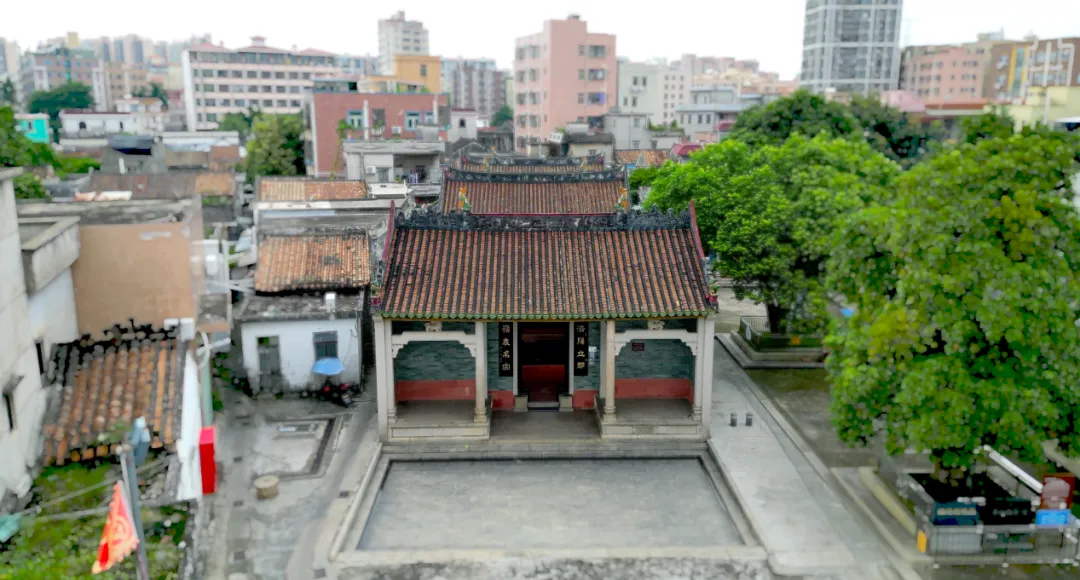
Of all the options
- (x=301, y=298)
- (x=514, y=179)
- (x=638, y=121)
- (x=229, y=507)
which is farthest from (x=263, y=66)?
(x=229, y=507)

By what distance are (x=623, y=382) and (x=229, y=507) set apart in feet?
29.7

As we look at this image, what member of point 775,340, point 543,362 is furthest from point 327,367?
point 775,340

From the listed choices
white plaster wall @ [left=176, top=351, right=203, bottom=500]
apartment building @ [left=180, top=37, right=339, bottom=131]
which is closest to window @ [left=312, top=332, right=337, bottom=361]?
white plaster wall @ [left=176, top=351, right=203, bottom=500]

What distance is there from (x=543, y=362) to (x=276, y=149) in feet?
130

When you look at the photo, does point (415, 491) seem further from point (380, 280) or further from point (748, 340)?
point (748, 340)

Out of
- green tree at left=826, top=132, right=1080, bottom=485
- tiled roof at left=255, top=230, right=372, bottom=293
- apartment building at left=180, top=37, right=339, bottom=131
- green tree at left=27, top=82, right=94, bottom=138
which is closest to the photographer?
green tree at left=826, top=132, right=1080, bottom=485

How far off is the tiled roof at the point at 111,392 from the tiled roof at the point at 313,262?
27.7 ft

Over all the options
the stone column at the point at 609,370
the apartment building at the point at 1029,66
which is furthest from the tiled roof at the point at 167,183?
the apartment building at the point at 1029,66

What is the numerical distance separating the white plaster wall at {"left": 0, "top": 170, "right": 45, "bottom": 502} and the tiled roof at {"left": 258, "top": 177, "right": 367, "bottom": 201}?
2176 centimetres

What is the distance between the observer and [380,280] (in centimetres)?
1672

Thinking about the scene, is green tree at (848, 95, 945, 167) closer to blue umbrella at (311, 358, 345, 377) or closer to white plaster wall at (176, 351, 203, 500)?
blue umbrella at (311, 358, 345, 377)

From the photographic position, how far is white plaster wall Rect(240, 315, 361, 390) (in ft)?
63.2

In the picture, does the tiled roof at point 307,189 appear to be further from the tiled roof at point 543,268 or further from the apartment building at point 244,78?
the apartment building at point 244,78

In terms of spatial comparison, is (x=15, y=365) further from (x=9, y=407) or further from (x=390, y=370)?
(x=390, y=370)
